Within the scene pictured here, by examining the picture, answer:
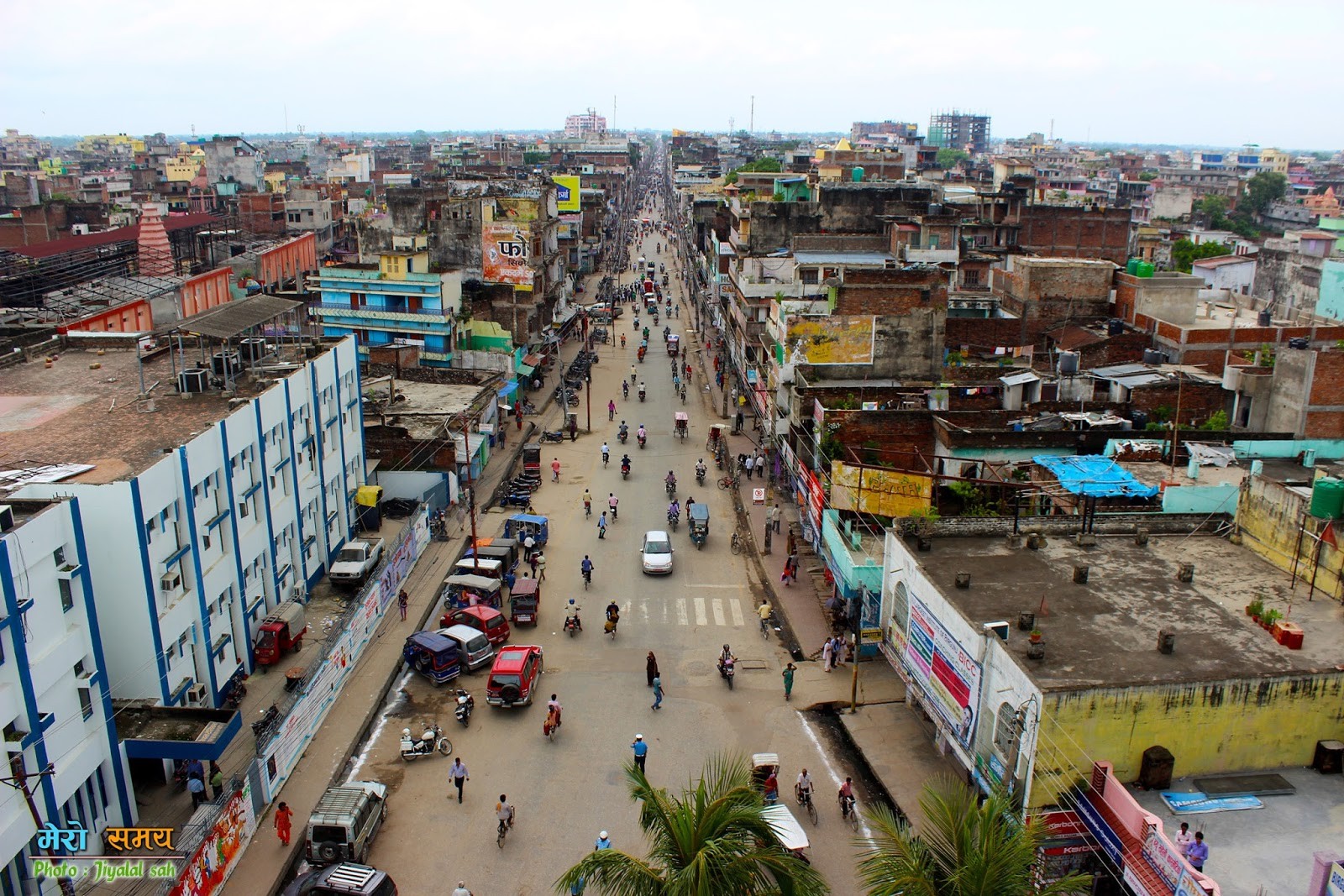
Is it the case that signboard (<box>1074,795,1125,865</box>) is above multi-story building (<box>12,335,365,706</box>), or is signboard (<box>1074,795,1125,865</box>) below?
below

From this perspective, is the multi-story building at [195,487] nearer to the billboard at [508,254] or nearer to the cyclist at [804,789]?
the cyclist at [804,789]

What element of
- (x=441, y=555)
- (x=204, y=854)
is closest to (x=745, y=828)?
(x=204, y=854)

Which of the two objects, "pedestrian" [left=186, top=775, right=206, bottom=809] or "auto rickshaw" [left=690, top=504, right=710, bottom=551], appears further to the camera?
"auto rickshaw" [left=690, top=504, right=710, bottom=551]

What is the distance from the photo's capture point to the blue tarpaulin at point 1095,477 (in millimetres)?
26531

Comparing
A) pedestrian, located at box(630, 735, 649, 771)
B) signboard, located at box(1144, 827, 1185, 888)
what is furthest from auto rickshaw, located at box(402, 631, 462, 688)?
signboard, located at box(1144, 827, 1185, 888)

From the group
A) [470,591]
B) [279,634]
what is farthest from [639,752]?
[279,634]

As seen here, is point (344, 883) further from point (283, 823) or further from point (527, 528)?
point (527, 528)

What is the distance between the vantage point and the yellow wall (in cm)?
1727

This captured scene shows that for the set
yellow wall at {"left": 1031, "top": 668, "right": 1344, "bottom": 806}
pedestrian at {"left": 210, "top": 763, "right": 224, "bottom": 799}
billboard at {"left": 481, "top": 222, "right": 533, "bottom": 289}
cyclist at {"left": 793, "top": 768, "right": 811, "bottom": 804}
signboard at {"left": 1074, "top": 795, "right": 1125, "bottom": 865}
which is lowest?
cyclist at {"left": 793, "top": 768, "right": 811, "bottom": 804}

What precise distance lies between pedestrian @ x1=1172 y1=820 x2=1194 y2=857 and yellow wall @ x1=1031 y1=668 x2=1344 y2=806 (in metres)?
1.73

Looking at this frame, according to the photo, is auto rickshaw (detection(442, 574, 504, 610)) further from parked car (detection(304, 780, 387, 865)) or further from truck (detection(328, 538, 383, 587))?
parked car (detection(304, 780, 387, 865))

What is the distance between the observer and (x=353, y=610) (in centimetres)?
2744

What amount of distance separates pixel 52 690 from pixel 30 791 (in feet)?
5.79

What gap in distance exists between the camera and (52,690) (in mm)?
18047
